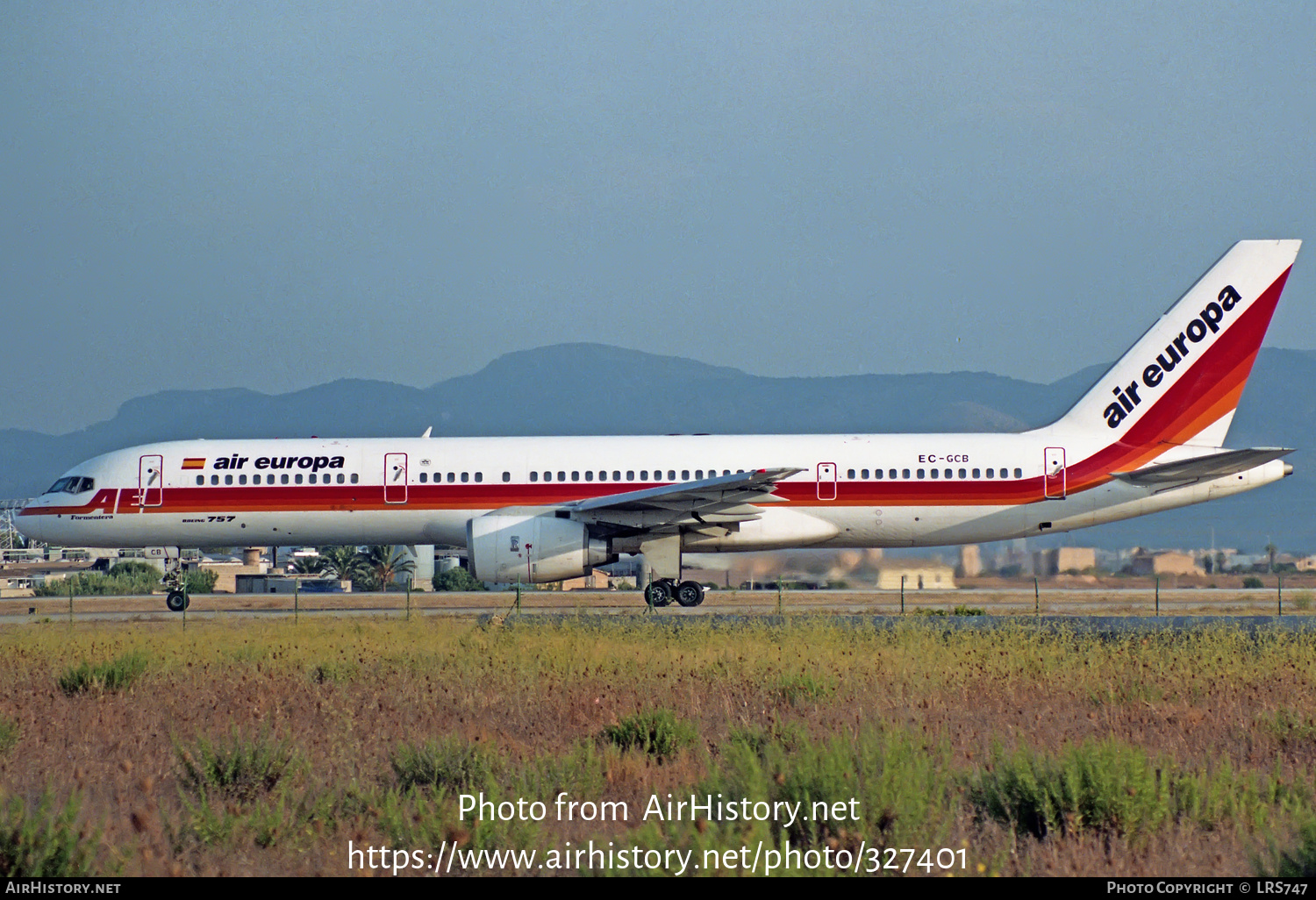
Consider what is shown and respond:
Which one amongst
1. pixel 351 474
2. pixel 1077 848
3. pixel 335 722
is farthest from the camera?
pixel 351 474

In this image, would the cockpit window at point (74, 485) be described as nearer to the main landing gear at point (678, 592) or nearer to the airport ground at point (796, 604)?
the airport ground at point (796, 604)

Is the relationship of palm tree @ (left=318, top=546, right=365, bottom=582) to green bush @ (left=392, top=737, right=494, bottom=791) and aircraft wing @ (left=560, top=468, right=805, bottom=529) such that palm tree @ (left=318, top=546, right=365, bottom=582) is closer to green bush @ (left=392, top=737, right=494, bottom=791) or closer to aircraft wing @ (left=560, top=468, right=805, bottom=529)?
aircraft wing @ (left=560, top=468, right=805, bottom=529)

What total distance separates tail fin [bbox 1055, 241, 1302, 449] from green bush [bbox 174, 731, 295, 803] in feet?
73.8

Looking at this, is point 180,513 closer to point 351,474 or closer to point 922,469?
point 351,474

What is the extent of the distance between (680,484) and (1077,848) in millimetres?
18972

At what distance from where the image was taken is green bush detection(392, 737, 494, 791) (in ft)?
29.8

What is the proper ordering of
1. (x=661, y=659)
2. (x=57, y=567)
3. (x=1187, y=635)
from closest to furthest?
1. (x=661, y=659)
2. (x=1187, y=635)
3. (x=57, y=567)

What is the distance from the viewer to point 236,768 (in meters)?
9.12

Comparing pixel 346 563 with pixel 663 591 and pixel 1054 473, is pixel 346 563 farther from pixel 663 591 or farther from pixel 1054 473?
pixel 1054 473

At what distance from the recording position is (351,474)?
2842 centimetres

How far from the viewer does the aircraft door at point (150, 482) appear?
28922mm

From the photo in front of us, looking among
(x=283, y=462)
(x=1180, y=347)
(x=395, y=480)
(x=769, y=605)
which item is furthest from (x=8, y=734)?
(x=1180, y=347)

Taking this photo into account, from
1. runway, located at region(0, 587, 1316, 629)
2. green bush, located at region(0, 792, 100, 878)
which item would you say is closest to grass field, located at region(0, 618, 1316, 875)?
green bush, located at region(0, 792, 100, 878)

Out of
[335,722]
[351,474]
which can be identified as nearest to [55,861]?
[335,722]
